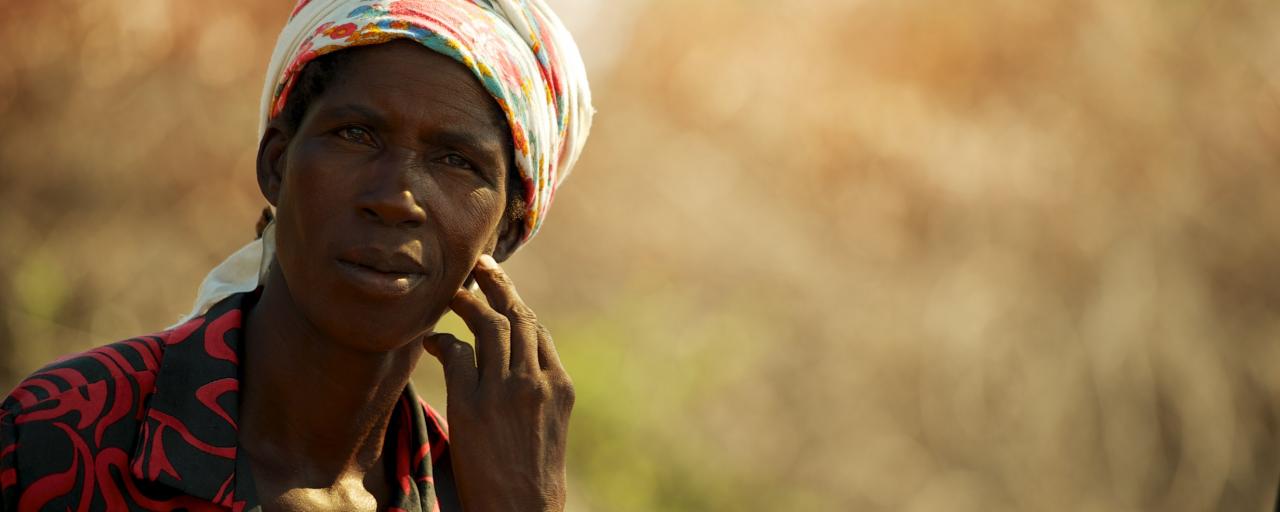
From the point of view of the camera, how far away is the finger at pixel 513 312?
8.68 ft

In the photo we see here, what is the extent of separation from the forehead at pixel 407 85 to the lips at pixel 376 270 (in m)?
0.26

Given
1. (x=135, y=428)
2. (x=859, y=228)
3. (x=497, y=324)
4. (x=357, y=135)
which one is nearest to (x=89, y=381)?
(x=135, y=428)

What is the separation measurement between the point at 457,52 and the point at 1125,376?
19.9 ft

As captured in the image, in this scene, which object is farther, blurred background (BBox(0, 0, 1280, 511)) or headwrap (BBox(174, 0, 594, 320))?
blurred background (BBox(0, 0, 1280, 511))

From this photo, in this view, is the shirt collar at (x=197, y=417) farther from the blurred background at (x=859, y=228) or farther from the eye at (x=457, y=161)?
the blurred background at (x=859, y=228)

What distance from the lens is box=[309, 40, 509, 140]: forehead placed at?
2.52 m

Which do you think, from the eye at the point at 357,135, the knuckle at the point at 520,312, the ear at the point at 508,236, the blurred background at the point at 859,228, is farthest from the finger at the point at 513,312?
the blurred background at the point at 859,228

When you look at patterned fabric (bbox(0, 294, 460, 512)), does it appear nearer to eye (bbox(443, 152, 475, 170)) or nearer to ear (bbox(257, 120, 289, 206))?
ear (bbox(257, 120, 289, 206))

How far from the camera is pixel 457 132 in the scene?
8.41 feet

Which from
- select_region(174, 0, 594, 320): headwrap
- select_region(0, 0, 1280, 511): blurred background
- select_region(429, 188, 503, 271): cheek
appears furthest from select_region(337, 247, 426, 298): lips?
select_region(0, 0, 1280, 511): blurred background

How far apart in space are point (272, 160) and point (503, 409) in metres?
0.66

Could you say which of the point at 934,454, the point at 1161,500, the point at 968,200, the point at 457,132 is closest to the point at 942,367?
the point at 934,454

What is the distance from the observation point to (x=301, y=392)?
8.44 ft

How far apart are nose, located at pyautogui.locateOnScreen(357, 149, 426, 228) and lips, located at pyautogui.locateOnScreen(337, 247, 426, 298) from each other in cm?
6
